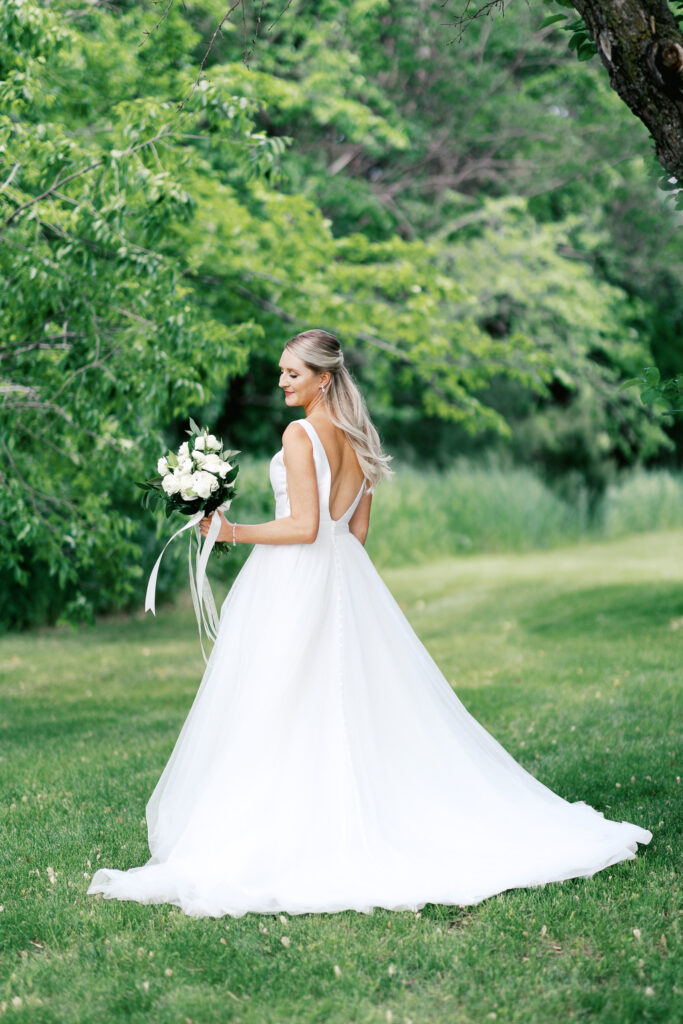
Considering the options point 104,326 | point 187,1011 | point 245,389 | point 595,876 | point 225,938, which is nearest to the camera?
point 187,1011

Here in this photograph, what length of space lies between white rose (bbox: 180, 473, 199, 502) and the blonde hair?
743 mm

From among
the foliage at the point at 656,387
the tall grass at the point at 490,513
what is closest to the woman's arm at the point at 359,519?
the foliage at the point at 656,387

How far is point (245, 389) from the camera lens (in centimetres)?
2031

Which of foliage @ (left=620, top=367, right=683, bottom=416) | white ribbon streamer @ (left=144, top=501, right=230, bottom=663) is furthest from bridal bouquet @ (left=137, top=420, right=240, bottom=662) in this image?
foliage @ (left=620, top=367, right=683, bottom=416)

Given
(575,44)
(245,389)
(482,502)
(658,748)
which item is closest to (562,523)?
(482,502)

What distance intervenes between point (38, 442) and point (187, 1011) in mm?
5519

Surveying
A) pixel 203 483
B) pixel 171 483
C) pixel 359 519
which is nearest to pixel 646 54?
pixel 359 519

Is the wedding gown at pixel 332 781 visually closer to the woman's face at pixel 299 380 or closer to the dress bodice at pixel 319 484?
the dress bodice at pixel 319 484

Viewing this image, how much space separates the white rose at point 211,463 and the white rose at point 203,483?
0.04 m

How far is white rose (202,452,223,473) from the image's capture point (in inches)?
194

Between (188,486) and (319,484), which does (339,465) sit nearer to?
(319,484)

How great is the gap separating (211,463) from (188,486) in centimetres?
15

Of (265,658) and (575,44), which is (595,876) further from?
(575,44)

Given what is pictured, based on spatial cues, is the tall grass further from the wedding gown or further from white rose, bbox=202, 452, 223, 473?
white rose, bbox=202, 452, 223, 473
